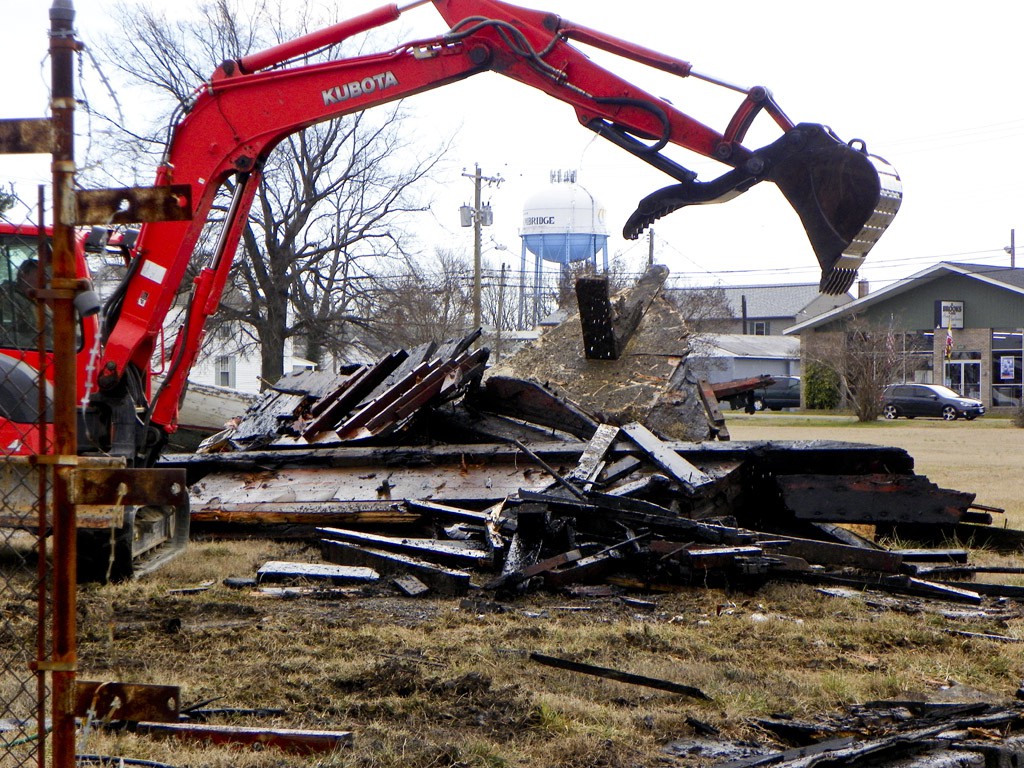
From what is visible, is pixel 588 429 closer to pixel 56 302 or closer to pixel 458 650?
pixel 458 650

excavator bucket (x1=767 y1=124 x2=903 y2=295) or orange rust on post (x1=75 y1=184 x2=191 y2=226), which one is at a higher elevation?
excavator bucket (x1=767 y1=124 x2=903 y2=295)

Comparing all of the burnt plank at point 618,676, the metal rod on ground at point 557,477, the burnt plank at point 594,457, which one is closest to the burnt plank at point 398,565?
the metal rod on ground at point 557,477

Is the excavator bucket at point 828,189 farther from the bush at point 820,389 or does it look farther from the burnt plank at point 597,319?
the bush at point 820,389

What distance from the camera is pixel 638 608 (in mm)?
7199

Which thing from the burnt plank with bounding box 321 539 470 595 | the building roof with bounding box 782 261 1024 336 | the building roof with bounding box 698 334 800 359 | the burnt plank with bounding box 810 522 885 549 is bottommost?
the burnt plank with bounding box 321 539 470 595

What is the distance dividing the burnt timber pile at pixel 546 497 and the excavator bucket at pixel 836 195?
6.62 ft

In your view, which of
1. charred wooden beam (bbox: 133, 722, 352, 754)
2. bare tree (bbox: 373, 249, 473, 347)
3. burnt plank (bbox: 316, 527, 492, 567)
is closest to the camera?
charred wooden beam (bbox: 133, 722, 352, 754)

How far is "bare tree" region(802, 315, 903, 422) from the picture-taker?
39500mm

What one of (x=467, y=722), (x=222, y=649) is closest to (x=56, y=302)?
(x=467, y=722)

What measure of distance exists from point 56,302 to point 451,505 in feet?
21.5

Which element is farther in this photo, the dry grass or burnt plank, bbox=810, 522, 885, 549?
burnt plank, bbox=810, 522, 885, 549

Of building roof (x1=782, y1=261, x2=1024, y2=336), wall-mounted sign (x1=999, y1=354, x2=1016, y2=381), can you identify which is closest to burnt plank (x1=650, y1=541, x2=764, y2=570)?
building roof (x1=782, y1=261, x2=1024, y2=336)

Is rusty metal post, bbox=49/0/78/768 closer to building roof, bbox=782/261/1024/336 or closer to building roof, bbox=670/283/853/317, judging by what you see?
building roof, bbox=782/261/1024/336

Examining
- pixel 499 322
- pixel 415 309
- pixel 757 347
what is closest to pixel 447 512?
pixel 415 309
